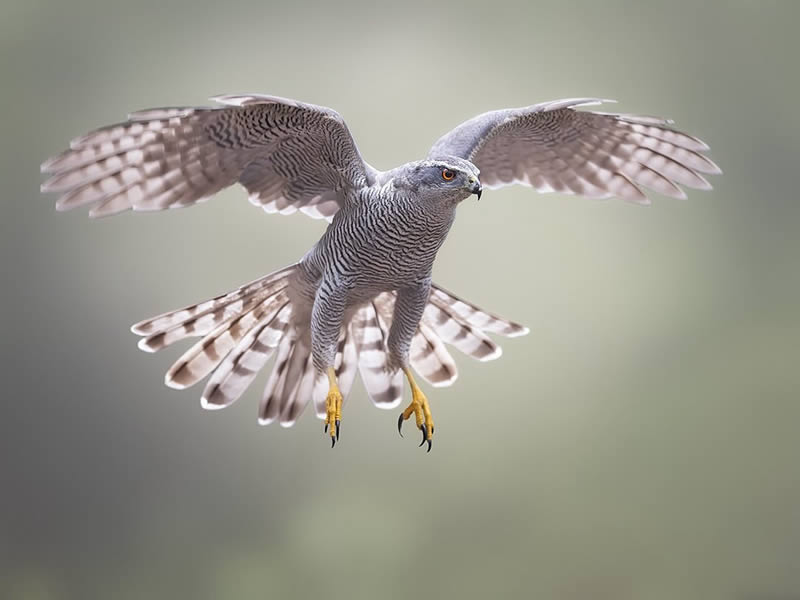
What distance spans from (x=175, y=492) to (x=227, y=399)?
172cm

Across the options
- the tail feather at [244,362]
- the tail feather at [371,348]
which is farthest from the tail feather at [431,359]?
the tail feather at [244,362]

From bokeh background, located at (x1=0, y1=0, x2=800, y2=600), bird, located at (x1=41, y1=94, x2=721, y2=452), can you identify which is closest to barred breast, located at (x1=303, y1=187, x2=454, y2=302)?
bird, located at (x1=41, y1=94, x2=721, y2=452)

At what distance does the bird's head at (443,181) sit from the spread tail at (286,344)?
64cm

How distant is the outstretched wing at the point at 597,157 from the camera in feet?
9.12

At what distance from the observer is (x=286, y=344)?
112 inches

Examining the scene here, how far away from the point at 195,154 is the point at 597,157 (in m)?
1.26

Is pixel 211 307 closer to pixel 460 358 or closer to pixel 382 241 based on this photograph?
pixel 382 241

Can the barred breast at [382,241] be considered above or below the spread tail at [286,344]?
above

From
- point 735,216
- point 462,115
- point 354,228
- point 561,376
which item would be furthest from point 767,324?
point 354,228

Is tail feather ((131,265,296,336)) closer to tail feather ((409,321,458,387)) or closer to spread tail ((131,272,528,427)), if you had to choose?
spread tail ((131,272,528,427))

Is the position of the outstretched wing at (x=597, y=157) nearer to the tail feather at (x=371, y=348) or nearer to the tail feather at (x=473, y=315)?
the tail feather at (x=473, y=315)

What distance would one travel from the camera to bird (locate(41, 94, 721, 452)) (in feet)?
7.58

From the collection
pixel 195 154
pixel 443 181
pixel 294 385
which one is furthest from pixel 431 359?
pixel 195 154

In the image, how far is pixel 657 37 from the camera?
4523 millimetres
